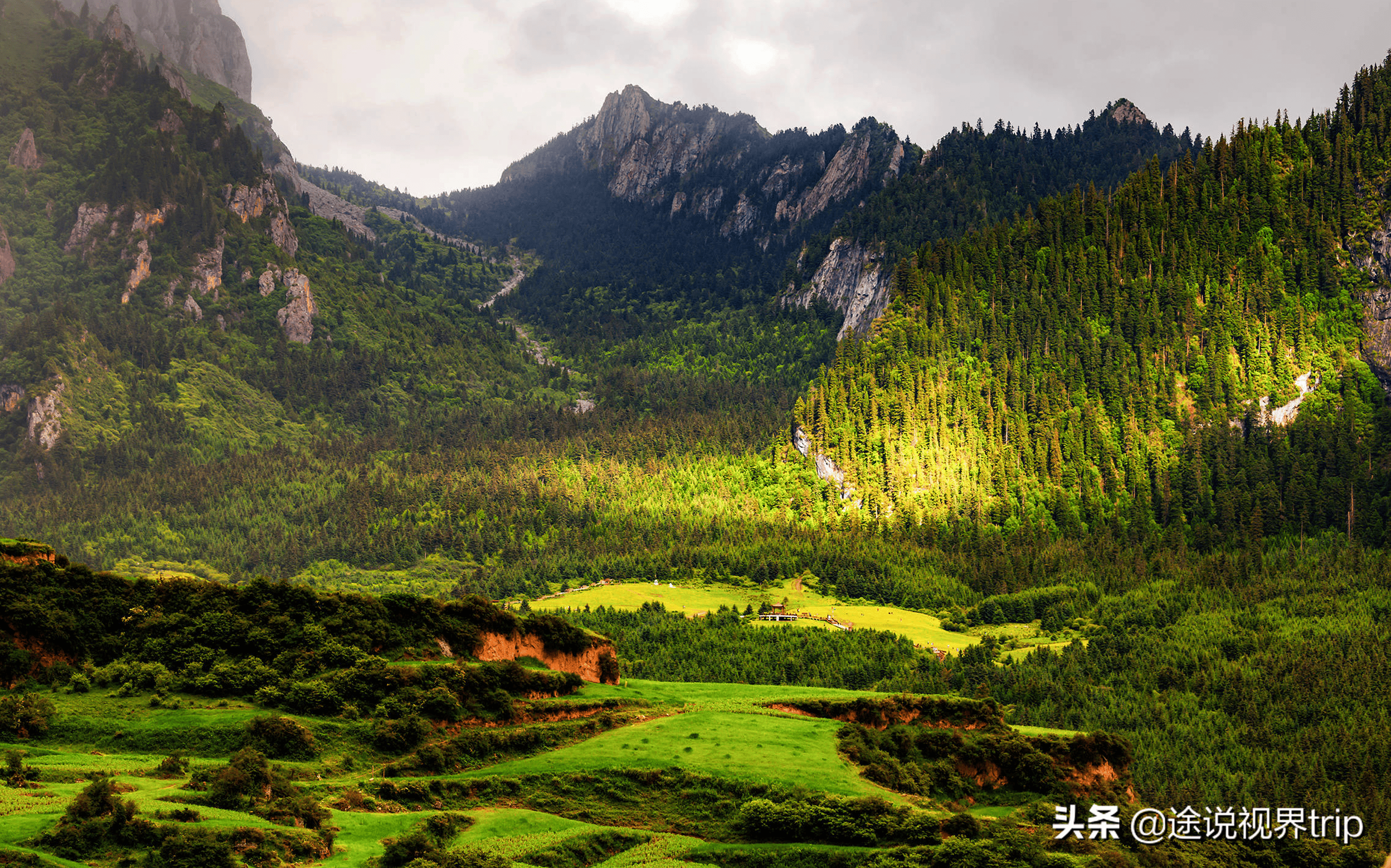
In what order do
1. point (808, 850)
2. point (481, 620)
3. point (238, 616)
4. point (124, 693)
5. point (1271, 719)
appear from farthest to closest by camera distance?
1. point (1271, 719)
2. point (481, 620)
3. point (238, 616)
4. point (124, 693)
5. point (808, 850)

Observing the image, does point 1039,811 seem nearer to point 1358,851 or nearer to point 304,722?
point 1358,851

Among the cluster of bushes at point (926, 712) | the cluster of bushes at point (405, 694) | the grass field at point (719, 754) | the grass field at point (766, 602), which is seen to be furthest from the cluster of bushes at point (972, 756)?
the grass field at point (766, 602)

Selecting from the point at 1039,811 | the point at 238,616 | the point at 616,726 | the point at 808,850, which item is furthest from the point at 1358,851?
the point at 238,616

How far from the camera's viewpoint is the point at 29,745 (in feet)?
173

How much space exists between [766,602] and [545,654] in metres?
104

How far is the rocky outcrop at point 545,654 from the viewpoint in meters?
81.3

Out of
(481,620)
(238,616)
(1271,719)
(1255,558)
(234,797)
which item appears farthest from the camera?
(1255,558)

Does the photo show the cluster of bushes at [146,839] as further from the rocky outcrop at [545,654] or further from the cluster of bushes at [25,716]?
the rocky outcrop at [545,654]

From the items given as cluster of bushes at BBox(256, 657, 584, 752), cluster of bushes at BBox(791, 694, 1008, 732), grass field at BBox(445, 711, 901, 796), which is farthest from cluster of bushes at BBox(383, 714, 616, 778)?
cluster of bushes at BBox(791, 694, 1008, 732)

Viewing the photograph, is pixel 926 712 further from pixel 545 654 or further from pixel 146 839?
pixel 146 839

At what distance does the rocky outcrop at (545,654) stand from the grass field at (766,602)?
7885 cm

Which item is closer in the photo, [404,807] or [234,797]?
[234,797]

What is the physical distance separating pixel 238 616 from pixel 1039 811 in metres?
51.4

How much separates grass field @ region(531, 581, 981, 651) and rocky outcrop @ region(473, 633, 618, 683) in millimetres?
78848
